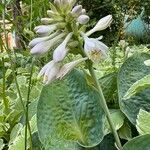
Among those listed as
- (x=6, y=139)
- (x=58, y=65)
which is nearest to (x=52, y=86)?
(x=58, y=65)

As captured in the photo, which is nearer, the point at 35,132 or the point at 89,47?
the point at 89,47

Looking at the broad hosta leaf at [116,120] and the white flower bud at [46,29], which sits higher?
the white flower bud at [46,29]

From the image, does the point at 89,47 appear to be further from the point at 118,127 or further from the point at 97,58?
the point at 118,127

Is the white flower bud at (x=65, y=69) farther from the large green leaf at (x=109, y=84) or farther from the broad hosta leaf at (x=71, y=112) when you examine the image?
the large green leaf at (x=109, y=84)

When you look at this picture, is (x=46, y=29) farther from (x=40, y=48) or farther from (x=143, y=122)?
(x=143, y=122)

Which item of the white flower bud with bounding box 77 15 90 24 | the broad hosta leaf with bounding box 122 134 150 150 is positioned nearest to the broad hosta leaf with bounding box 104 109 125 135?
the broad hosta leaf with bounding box 122 134 150 150

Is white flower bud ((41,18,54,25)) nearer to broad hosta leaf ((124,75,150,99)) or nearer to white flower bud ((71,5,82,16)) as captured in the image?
white flower bud ((71,5,82,16))

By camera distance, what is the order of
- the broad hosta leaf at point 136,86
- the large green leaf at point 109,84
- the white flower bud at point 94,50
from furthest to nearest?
the large green leaf at point 109,84
the broad hosta leaf at point 136,86
the white flower bud at point 94,50

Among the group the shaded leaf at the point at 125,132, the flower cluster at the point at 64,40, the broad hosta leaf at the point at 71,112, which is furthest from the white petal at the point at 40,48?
the shaded leaf at the point at 125,132
